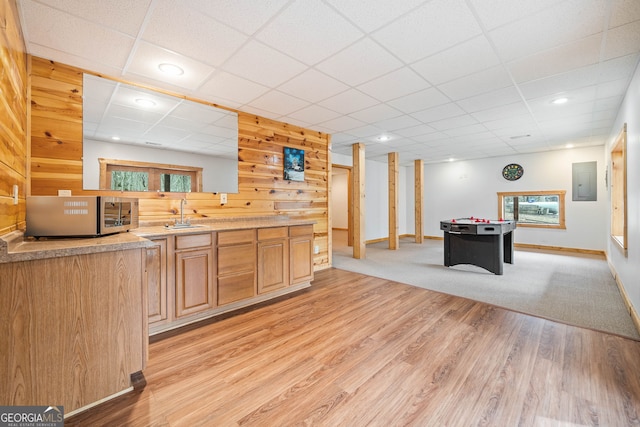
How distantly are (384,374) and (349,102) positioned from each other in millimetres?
3045

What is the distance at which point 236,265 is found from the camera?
114 inches

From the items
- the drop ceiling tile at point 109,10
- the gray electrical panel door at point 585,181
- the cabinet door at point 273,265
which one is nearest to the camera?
the drop ceiling tile at point 109,10

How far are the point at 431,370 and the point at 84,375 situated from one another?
2160 mm

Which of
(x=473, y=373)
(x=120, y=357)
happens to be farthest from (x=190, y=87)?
(x=473, y=373)

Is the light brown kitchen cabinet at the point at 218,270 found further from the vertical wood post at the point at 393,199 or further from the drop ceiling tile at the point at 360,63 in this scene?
the vertical wood post at the point at 393,199

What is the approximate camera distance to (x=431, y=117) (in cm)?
409

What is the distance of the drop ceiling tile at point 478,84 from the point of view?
107 inches

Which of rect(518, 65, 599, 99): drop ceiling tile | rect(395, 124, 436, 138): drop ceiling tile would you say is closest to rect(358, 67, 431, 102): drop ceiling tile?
rect(518, 65, 599, 99): drop ceiling tile

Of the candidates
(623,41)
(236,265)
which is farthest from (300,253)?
(623,41)

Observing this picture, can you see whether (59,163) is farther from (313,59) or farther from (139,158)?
(313,59)

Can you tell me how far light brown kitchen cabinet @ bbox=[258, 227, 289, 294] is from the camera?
314 cm

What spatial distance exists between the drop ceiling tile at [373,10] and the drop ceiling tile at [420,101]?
4.69 feet

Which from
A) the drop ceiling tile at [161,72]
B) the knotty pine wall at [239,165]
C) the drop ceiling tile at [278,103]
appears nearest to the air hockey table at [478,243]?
the knotty pine wall at [239,165]

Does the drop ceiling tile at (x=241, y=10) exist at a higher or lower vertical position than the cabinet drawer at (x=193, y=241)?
higher
